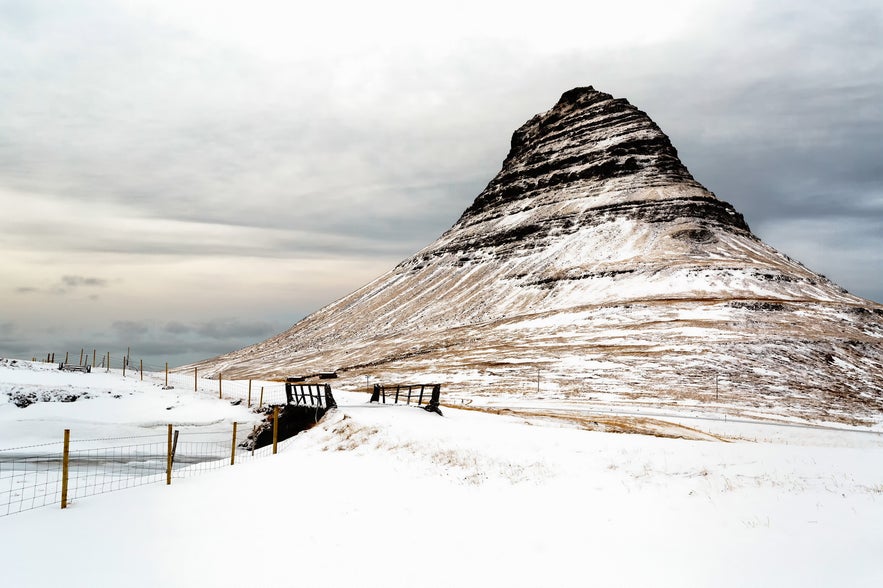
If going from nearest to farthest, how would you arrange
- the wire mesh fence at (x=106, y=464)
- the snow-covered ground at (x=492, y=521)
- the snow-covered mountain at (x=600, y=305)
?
the snow-covered ground at (x=492, y=521) < the wire mesh fence at (x=106, y=464) < the snow-covered mountain at (x=600, y=305)

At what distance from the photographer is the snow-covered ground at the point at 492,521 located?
9.58 metres

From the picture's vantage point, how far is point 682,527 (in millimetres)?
10820

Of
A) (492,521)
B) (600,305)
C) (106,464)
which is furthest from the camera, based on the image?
(600,305)

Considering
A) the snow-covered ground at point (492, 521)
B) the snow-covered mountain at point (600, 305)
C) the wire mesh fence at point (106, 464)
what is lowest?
the wire mesh fence at point (106, 464)

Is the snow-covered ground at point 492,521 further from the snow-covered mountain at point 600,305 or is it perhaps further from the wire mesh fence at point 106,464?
the snow-covered mountain at point 600,305

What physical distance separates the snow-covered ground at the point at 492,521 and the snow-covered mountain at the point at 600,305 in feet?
92.0

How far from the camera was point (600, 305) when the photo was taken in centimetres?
7719

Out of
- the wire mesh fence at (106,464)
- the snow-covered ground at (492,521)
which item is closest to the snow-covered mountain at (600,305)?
the wire mesh fence at (106,464)

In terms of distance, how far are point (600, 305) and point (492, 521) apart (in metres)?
67.5

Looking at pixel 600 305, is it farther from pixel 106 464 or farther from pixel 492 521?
pixel 492 521

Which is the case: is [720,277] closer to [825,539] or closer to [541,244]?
[541,244]

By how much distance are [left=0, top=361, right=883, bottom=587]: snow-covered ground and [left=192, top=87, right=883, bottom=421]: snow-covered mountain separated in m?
28.0

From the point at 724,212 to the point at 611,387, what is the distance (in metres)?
83.0

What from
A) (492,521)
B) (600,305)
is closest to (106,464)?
(492,521)
